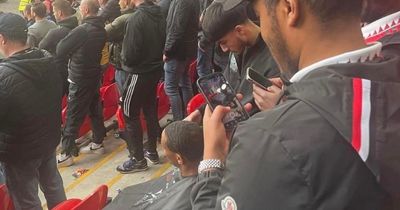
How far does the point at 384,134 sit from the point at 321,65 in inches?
8.2

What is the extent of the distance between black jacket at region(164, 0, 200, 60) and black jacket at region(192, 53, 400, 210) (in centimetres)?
418

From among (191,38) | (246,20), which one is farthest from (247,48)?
(191,38)

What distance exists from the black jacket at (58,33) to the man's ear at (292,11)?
4576 mm

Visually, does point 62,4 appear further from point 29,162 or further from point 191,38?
point 29,162

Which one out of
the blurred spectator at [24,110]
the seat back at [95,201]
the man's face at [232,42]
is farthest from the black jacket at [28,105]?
the man's face at [232,42]

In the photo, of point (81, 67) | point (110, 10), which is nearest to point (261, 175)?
point (81, 67)

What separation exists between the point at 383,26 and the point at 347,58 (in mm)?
699

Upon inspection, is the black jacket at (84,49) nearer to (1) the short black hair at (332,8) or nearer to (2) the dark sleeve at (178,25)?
(2) the dark sleeve at (178,25)

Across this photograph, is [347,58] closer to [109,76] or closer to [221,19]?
[221,19]

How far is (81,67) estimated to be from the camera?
17.1 ft

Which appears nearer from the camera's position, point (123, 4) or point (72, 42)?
point (72, 42)

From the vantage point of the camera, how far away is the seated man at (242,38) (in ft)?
8.62

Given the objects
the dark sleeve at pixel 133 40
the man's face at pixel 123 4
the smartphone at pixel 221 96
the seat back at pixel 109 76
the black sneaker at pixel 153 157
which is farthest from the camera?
the seat back at pixel 109 76

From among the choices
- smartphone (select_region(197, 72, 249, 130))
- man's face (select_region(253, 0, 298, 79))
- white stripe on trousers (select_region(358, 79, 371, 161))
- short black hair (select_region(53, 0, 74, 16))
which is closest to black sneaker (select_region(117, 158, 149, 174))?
short black hair (select_region(53, 0, 74, 16))
